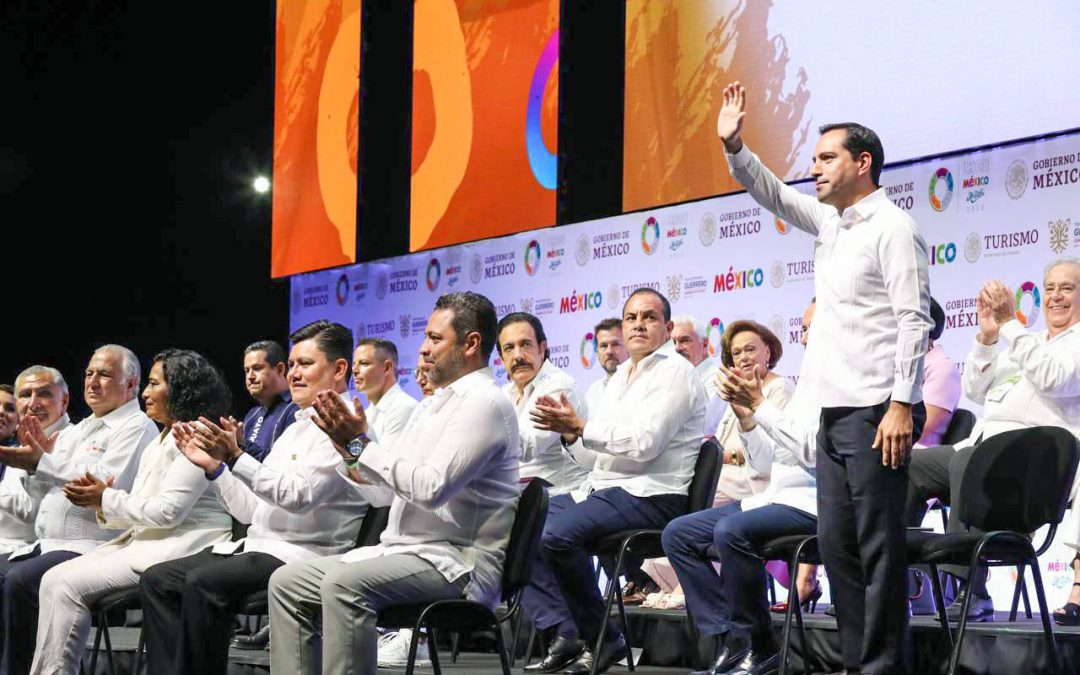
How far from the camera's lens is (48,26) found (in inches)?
403

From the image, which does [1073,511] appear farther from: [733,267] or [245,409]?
[245,409]

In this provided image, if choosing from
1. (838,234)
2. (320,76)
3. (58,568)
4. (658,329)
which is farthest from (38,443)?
(320,76)

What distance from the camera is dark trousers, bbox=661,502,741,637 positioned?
4.44 meters

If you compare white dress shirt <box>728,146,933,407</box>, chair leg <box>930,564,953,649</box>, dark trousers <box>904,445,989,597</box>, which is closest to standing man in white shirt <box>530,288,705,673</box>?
dark trousers <box>904,445,989,597</box>

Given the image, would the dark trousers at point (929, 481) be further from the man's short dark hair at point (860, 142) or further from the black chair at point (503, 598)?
the black chair at point (503, 598)

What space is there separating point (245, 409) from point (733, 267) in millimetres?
5000

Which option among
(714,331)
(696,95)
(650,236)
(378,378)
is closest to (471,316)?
(378,378)

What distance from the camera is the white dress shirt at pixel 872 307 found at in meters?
3.36

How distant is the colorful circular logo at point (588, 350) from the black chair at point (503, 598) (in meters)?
4.69

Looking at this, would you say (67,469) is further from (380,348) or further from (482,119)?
(482,119)

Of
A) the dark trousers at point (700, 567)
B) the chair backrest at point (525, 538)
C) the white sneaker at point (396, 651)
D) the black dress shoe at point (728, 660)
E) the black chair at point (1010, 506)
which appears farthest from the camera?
the white sneaker at point (396, 651)

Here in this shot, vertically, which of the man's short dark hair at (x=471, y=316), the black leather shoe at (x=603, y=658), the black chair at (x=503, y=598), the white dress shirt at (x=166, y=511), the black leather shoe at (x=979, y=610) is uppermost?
the man's short dark hair at (x=471, y=316)

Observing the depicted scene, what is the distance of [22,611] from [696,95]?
438 cm

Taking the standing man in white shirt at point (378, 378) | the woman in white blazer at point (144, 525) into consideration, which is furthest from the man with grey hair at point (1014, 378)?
the woman in white blazer at point (144, 525)
